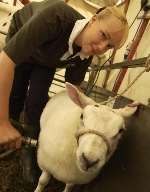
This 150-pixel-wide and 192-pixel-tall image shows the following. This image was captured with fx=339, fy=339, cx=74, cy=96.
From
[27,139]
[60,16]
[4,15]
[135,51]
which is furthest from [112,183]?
[4,15]

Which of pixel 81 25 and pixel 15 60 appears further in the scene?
A: pixel 81 25

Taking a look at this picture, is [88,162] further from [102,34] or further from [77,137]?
[102,34]

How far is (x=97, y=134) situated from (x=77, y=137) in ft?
0.35

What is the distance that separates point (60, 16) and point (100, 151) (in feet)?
2.04

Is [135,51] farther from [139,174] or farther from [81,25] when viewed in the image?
[139,174]

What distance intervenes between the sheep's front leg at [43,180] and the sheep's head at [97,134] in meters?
0.35

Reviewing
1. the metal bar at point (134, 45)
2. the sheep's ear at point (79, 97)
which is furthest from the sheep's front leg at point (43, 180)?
the metal bar at point (134, 45)

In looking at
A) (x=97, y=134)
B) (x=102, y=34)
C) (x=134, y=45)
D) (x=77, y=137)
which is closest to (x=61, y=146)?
(x=77, y=137)

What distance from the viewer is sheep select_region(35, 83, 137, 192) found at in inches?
41.8

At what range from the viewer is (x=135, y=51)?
8.61ft

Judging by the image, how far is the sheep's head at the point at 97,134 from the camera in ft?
3.39

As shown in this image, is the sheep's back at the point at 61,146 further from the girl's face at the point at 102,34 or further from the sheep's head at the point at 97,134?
the girl's face at the point at 102,34

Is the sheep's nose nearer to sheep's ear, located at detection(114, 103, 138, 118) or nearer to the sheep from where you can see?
the sheep

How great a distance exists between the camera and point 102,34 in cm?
128
